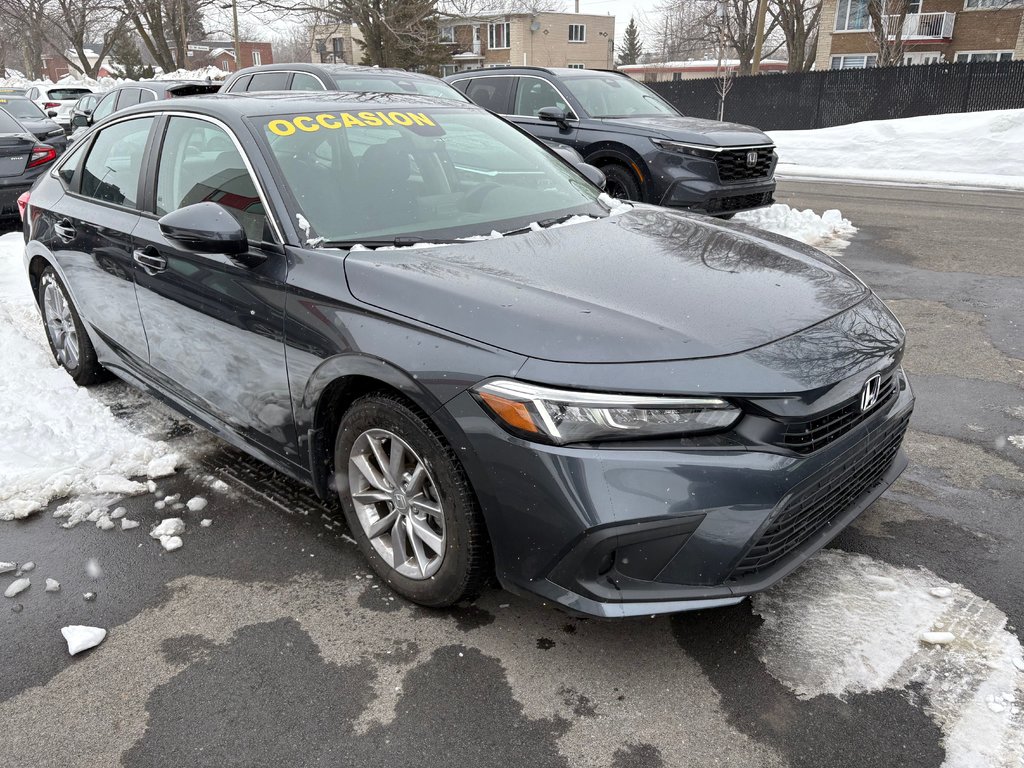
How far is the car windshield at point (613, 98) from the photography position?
9.45 meters

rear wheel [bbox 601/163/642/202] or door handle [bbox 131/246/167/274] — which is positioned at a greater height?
door handle [bbox 131/246/167/274]

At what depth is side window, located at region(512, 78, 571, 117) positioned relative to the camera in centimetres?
966

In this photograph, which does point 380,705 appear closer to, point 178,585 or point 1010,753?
point 178,585

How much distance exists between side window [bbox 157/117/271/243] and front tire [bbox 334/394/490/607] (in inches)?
35.8

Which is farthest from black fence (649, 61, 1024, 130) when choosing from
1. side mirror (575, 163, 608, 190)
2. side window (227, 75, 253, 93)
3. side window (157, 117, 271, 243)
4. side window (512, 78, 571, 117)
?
side window (157, 117, 271, 243)

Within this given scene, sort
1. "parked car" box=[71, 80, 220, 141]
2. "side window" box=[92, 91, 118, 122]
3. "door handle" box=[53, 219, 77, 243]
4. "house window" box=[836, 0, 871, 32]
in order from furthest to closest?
"house window" box=[836, 0, 871, 32] → "side window" box=[92, 91, 118, 122] → "parked car" box=[71, 80, 220, 141] → "door handle" box=[53, 219, 77, 243]

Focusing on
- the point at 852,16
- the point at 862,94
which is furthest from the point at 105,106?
the point at 852,16

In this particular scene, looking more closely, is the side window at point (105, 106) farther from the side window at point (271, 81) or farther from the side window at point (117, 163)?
the side window at point (117, 163)

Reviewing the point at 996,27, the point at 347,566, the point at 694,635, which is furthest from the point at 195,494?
the point at 996,27

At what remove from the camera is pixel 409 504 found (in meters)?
2.79

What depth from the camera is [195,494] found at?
12.3 ft

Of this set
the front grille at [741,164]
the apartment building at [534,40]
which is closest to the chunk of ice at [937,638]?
the front grille at [741,164]

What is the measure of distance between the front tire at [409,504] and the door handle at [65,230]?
2.53 meters

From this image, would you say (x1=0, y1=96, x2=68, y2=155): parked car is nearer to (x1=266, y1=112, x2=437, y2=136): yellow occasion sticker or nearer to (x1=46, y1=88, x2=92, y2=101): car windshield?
(x1=266, y1=112, x2=437, y2=136): yellow occasion sticker
